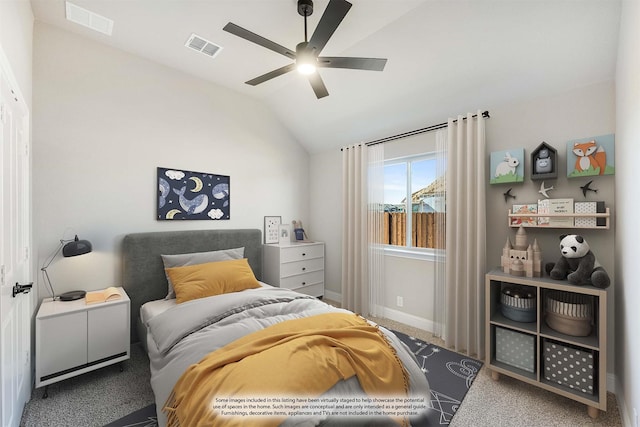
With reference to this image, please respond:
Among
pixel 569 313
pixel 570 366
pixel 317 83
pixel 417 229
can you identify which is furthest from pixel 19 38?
pixel 570 366

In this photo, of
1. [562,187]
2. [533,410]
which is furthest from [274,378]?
[562,187]

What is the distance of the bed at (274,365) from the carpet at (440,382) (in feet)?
0.92

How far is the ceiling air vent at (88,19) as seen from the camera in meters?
2.15

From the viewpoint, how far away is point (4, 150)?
139 cm

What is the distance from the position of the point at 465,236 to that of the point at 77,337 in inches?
→ 135

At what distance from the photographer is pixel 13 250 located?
1.57 metres

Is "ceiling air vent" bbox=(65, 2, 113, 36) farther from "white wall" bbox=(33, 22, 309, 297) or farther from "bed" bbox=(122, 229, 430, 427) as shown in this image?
"bed" bbox=(122, 229, 430, 427)

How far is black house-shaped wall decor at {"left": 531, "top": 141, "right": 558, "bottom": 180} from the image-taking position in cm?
222

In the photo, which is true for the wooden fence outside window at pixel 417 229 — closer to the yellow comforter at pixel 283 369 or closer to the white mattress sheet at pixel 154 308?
the yellow comforter at pixel 283 369

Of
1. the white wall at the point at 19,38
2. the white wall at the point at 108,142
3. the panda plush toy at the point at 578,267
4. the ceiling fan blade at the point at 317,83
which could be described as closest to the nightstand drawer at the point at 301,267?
the white wall at the point at 108,142

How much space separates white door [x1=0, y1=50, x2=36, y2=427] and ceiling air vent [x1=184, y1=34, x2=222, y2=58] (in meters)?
1.38

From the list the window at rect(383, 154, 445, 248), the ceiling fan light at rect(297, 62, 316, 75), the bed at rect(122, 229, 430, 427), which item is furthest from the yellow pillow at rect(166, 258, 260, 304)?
the ceiling fan light at rect(297, 62, 316, 75)

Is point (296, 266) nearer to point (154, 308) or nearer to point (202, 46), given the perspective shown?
point (154, 308)

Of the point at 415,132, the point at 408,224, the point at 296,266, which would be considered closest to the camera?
the point at 415,132
